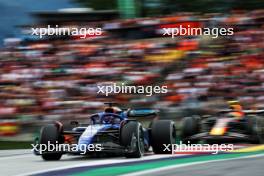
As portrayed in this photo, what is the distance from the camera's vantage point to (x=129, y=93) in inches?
698

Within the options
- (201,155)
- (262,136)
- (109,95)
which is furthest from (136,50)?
(201,155)

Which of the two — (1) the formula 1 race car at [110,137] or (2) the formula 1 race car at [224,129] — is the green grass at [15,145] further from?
(1) the formula 1 race car at [110,137]

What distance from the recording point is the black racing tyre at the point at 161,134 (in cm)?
1098

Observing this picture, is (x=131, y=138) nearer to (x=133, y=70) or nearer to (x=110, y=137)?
(x=110, y=137)

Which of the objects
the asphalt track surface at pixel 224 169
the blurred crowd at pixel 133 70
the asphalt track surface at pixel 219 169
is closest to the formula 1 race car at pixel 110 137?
the asphalt track surface at pixel 219 169

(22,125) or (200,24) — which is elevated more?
(200,24)

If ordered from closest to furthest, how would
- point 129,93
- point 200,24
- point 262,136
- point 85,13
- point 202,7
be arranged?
point 262,136, point 129,93, point 200,24, point 85,13, point 202,7

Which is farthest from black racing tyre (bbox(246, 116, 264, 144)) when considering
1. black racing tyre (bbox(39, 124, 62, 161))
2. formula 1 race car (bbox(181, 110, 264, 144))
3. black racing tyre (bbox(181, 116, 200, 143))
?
black racing tyre (bbox(39, 124, 62, 161))

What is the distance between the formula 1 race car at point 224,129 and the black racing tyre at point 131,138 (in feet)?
9.46

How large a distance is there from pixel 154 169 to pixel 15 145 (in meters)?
7.80

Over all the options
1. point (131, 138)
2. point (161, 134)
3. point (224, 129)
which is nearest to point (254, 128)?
point (224, 129)

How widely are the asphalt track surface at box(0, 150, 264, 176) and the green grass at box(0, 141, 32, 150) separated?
154 inches

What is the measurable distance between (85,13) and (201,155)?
1696 cm

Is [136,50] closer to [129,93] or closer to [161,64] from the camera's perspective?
[161,64]
